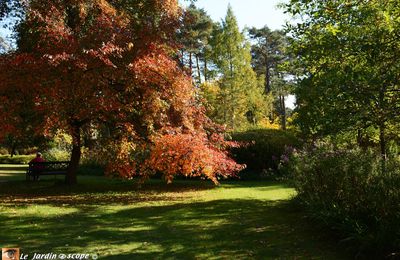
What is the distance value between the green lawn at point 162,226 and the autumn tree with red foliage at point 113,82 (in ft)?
5.36

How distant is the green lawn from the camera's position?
6.55 m

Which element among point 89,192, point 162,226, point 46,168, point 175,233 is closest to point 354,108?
point 175,233

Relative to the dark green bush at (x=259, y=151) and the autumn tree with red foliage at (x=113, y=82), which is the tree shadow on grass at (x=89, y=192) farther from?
the dark green bush at (x=259, y=151)

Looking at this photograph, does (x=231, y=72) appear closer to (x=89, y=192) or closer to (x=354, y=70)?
(x=89, y=192)

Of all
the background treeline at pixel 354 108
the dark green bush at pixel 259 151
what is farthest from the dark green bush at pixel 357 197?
the dark green bush at pixel 259 151

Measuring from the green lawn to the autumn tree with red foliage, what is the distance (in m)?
1.63

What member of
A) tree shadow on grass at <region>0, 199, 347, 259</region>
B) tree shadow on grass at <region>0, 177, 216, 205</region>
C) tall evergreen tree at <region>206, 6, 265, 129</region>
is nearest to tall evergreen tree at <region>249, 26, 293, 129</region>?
tall evergreen tree at <region>206, 6, 265, 129</region>

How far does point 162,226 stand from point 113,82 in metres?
6.54

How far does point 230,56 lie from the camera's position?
112 feet

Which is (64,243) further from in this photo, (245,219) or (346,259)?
(346,259)

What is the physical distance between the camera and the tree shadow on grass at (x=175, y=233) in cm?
646

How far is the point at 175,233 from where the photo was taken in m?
7.79

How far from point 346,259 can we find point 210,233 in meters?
2.69

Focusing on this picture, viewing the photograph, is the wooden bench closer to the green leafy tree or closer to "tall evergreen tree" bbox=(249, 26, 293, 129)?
the green leafy tree
